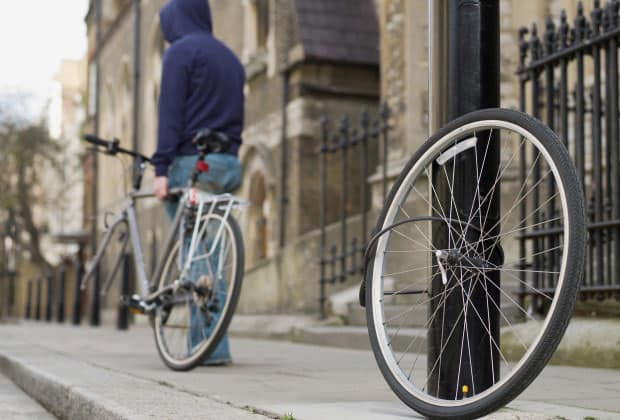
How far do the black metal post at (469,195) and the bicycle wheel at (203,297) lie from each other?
7.27 ft

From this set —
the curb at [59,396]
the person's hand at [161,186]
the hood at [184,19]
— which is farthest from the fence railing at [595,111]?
the curb at [59,396]

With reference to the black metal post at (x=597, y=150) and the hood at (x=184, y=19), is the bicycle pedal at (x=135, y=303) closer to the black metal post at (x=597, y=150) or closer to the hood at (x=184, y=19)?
the hood at (x=184, y=19)

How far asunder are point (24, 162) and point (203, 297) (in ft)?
92.6

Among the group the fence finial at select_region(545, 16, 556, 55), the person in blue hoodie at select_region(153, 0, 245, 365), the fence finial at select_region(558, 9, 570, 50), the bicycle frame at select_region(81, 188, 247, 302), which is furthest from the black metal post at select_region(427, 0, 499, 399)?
the fence finial at select_region(545, 16, 556, 55)

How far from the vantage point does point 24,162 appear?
3262 cm

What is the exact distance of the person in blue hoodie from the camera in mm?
6172

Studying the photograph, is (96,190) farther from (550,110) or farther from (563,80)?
(563,80)

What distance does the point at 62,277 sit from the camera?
21625 mm

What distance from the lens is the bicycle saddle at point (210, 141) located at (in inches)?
235

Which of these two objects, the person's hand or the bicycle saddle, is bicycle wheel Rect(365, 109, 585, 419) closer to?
the bicycle saddle

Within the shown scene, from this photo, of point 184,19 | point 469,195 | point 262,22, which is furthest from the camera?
point 262,22

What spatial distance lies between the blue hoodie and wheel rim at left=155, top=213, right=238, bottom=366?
571 mm

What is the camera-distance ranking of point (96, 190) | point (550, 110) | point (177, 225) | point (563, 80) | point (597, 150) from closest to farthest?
point (177, 225), point (597, 150), point (563, 80), point (550, 110), point (96, 190)

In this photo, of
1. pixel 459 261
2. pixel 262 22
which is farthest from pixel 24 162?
pixel 459 261
